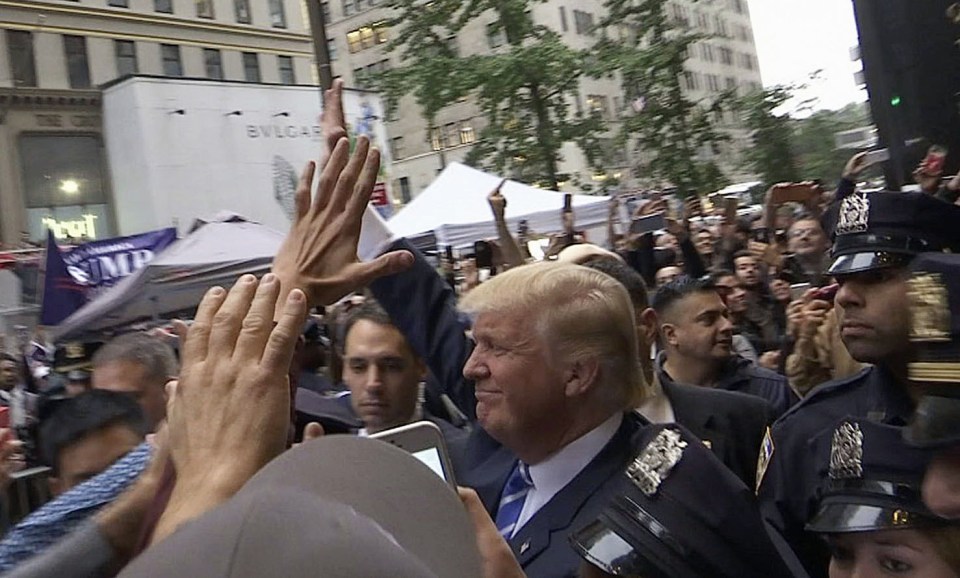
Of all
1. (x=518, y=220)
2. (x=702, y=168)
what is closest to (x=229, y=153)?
(x=702, y=168)

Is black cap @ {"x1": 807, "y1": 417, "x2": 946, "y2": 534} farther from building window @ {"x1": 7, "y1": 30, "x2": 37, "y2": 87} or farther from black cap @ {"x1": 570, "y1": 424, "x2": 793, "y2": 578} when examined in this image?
building window @ {"x1": 7, "y1": 30, "x2": 37, "y2": 87}

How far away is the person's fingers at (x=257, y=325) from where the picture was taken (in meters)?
1.26

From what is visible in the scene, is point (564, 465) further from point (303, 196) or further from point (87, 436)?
point (87, 436)

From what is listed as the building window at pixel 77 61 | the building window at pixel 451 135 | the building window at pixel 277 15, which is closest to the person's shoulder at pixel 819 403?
the building window at pixel 77 61

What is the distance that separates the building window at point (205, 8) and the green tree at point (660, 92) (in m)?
21.4

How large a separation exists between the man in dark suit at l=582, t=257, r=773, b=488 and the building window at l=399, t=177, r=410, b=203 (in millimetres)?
60365

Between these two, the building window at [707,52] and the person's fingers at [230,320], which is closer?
the person's fingers at [230,320]

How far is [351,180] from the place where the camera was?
1.76 metres

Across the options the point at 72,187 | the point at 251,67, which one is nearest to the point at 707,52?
the point at 251,67

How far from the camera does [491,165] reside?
2898 centimetres

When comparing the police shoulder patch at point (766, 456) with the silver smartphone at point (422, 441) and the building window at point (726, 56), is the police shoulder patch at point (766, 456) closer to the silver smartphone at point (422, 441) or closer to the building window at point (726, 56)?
the silver smartphone at point (422, 441)

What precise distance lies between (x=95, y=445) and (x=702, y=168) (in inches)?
1108

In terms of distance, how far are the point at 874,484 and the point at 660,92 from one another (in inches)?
1054

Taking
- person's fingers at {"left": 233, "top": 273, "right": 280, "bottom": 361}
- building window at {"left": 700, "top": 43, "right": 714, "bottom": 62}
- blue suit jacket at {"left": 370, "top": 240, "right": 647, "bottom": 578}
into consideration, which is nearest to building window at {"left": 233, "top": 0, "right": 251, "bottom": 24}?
blue suit jacket at {"left": 370, "top": 240, "right": 647, "bottom": 578}
